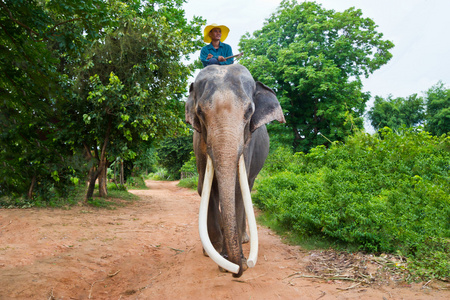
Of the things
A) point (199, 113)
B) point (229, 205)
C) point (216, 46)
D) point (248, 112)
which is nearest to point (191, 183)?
point (216, 46)

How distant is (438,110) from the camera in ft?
93.4

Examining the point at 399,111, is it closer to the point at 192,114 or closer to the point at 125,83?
the point at 125,83

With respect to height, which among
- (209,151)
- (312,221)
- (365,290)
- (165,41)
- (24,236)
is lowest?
(24,236)

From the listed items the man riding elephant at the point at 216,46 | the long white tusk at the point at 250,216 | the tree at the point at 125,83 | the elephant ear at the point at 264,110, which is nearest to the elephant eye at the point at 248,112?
the elephant ear at the point at 264,110

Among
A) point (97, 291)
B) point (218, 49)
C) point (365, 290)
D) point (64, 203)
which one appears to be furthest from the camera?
point (64, 203)

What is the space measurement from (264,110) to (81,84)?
8134 mm

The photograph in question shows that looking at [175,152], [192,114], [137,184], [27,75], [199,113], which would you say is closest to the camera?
[199,113]

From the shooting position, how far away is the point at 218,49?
4953 millimetres

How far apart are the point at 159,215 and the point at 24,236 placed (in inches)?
180

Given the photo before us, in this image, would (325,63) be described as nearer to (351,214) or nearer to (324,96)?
(324,96)

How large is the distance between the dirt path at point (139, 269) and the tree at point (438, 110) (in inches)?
1067

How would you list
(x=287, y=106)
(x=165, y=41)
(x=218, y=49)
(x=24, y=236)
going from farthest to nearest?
(x=287, y=106), (x=165, y=41), (x=24, y=236), (x=218, y=49)

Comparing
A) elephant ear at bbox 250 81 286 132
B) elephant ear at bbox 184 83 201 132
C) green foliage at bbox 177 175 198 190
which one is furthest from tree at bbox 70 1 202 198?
green foliage at bbox 177 175 198 190

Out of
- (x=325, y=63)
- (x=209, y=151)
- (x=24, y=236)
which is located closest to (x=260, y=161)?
(x=209, y=151)
